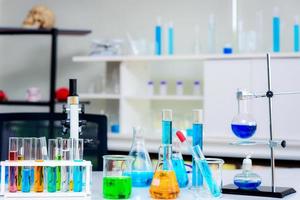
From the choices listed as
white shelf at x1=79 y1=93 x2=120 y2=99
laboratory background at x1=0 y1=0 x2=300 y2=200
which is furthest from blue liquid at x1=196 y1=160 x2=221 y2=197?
white shelf at x1=79 y1=93 x2=120 y2=99

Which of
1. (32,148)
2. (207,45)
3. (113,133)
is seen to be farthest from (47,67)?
(32,148)

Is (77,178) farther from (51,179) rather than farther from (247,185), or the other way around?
(247,185)

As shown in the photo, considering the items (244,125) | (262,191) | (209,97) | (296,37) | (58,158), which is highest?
(296,37)

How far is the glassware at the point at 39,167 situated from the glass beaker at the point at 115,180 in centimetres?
19

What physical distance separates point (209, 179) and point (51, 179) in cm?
48

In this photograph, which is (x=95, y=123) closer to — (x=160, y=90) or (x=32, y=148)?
(x=32, y=148)

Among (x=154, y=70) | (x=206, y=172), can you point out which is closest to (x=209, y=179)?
(x=206, y=172)

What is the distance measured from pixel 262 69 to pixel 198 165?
178cm

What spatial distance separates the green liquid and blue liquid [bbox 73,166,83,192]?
78 millimetres

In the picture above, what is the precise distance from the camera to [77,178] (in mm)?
1607

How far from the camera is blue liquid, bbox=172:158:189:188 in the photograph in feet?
5.87

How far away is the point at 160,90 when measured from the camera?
380cm

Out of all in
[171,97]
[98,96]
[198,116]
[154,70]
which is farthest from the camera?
[154,70]

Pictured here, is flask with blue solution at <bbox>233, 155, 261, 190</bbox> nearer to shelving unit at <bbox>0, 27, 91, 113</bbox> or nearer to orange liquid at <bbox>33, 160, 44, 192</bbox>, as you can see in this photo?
orange liquid at <bbox>33, 160, 44, 192</bbox>
